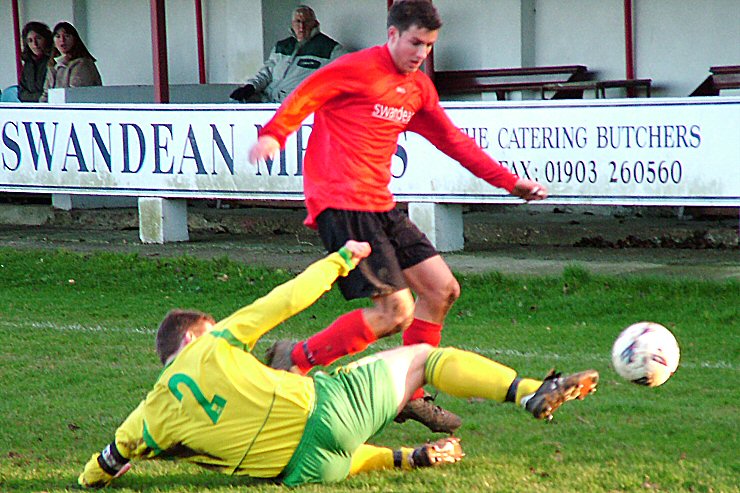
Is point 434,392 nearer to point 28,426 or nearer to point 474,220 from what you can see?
point 28,426

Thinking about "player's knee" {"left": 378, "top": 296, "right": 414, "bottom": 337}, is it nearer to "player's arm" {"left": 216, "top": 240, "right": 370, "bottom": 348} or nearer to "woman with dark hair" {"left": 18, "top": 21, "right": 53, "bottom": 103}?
"player's arm" {"left": 216, "top": 240, "right": 370, "bottom": 348}

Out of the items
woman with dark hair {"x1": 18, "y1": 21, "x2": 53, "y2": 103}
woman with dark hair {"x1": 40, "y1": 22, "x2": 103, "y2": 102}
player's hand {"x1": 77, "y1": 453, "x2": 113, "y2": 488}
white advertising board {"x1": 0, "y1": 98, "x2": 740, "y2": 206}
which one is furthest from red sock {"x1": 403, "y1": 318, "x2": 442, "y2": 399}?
woman with dark hair {"x1": 18, "y1": 21, "x2": 53, "y2": 103}

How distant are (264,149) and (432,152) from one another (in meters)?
5.91

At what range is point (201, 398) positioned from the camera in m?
4.99

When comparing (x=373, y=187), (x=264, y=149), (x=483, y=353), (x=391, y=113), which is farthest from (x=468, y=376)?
(x=483, y=353)

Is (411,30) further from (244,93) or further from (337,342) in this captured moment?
(244,93)

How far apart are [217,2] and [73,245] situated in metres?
4.72

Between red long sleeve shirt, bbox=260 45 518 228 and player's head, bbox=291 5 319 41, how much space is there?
7.41 metres

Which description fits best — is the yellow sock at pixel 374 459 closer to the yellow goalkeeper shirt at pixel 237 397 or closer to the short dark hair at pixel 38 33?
the yellow goalkeeper shirt at pixel 237 397

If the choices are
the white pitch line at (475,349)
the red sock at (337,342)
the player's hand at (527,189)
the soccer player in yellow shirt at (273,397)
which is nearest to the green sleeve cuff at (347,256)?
the soccer player in yellow shirt at (273,397)

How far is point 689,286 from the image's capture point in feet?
30.0

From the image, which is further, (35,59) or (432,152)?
(35,59)

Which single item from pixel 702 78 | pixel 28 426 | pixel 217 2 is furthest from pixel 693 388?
pixel 217 2

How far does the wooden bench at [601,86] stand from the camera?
12672 mm
